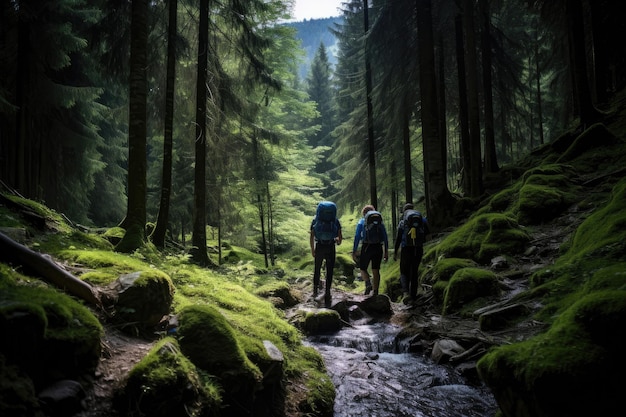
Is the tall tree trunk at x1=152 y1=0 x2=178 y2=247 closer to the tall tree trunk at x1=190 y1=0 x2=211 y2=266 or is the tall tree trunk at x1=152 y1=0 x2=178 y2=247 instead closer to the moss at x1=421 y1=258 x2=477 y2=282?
the tall tree trunk at x1=190 y1=0 x2=211 y2=266

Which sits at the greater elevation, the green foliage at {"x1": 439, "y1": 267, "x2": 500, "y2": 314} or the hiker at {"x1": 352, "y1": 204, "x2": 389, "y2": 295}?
the hiker at {"x1": 352, "y1": 204, "x2": 389, "y2": 295}

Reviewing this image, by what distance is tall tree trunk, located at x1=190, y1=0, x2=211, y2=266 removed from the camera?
10.6 meters

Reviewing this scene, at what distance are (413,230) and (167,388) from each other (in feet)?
21.3

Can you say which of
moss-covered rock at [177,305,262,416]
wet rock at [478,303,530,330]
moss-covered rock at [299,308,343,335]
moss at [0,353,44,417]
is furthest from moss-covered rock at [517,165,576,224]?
moss at [0,353,44,417]

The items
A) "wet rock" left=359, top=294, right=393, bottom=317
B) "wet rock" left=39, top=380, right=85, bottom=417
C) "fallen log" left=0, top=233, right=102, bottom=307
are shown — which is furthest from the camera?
"wet rock" left=359, top=294, right=393, bottom=317

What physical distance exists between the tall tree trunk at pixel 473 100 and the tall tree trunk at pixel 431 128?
1406 millimetres

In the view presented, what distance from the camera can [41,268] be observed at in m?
3.50

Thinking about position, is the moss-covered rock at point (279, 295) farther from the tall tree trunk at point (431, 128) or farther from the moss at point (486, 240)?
the tall tree trunk at point (431, 128)

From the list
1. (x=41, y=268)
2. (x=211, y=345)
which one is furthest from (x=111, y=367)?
(x=41, y=268)

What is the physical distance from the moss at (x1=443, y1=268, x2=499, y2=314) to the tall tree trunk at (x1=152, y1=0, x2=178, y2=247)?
7161mm

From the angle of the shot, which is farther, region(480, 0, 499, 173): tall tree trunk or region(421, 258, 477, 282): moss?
region(480, 0, 499, 173): tall tree trunk

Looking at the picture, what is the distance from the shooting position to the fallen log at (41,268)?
3441 mm

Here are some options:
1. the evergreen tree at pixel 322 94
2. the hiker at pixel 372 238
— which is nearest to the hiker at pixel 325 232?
the hiker at pixel 372 238

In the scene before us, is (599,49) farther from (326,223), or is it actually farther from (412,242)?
(326,223)
